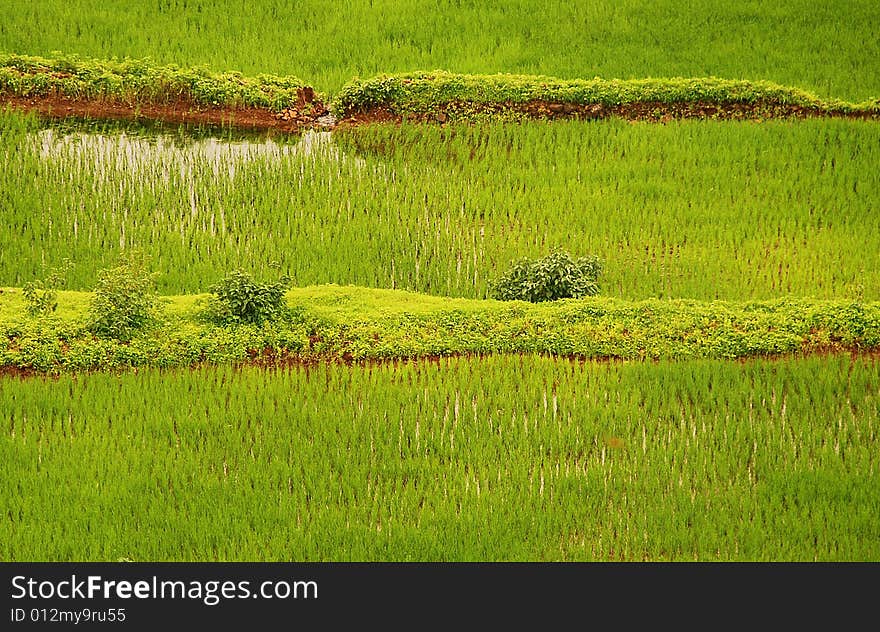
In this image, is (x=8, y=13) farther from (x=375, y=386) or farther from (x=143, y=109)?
(x=375, y=386)

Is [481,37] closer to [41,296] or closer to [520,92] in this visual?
[520,92]

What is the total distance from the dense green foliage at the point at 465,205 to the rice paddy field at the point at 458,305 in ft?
0.08

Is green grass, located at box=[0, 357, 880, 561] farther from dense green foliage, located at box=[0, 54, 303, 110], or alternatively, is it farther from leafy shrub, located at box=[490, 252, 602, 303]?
dense green foliage, located at box=[0, 54, 303, 110]

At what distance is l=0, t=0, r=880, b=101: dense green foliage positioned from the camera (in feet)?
31.2

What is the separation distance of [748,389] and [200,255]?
3.50m

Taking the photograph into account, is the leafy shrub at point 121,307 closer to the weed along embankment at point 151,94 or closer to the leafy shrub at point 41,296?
the leafy shrub at point 41,296

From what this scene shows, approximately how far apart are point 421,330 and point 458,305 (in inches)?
13.8

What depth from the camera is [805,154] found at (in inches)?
342

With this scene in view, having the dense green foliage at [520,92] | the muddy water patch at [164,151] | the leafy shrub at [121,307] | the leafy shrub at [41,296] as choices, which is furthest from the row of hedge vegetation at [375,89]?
the leafy shrub at [121,307]

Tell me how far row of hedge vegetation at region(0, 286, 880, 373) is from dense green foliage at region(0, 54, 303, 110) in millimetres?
2556

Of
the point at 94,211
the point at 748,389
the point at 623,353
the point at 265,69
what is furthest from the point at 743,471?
the point at 265,69

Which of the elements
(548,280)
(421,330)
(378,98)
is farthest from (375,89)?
(421,330)

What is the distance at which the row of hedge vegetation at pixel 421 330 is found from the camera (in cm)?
645

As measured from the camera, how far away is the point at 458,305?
6980 mm
